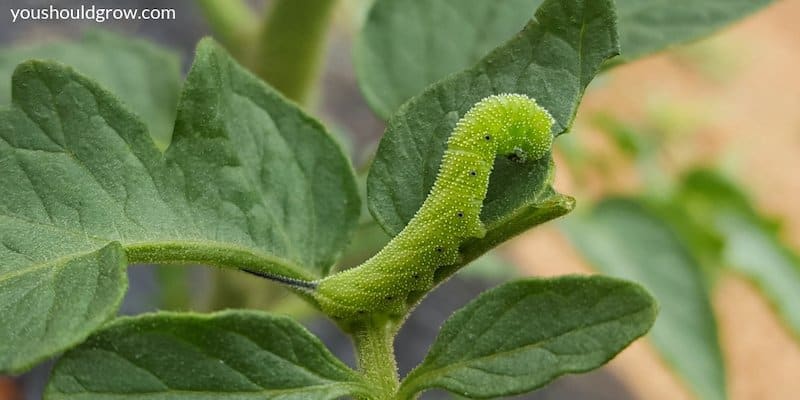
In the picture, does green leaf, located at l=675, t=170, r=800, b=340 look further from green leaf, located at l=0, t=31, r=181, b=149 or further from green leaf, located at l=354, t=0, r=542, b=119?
green leaf, located at l=0, t=31, r=181, b=149

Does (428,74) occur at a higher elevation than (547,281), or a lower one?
higher

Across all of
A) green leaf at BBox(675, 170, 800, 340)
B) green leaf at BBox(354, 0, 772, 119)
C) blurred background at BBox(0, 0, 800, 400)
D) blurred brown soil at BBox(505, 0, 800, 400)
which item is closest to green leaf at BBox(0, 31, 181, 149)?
blurred background at BBox(0, 0, 800, 400)

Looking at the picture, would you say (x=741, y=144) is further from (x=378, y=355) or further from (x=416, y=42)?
(x=378, y=355)

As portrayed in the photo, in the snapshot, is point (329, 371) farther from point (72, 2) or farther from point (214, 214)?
point (72, 2)

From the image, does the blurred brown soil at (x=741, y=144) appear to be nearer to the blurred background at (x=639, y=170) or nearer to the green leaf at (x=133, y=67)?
the blurred background at (x=639, y=170)

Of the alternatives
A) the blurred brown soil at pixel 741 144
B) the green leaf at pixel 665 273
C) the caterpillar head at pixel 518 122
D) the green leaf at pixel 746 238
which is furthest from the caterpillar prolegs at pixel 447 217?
the blurred brown soil at pixel 741 144

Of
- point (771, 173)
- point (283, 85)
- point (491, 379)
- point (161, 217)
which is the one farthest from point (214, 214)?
point (771, 173)

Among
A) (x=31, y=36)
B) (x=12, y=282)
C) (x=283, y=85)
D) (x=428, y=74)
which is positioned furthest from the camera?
(x=31, y=36)
